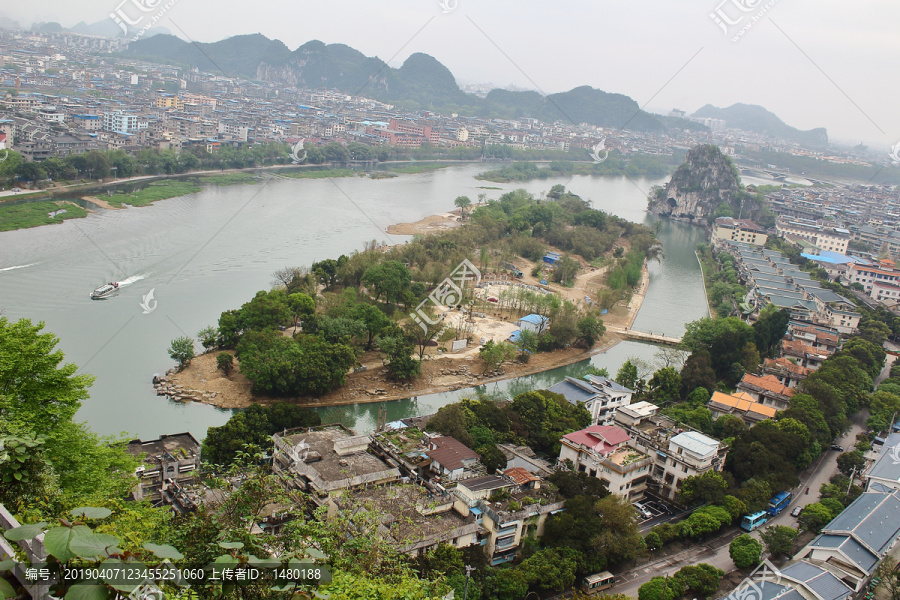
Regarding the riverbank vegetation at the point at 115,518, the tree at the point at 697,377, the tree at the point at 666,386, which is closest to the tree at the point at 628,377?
the tree at the point at 666,386

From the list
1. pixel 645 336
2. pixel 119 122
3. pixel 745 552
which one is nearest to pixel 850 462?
pixel 745 552

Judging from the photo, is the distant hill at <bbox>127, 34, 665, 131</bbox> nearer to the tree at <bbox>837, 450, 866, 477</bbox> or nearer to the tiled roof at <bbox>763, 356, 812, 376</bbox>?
the tiled roof at <bbox>763, 356, 812, 376</bbox>

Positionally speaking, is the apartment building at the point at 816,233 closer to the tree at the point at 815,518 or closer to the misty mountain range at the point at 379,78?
the tree at the point at 815,518

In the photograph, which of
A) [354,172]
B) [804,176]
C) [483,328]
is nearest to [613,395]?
[483,328]

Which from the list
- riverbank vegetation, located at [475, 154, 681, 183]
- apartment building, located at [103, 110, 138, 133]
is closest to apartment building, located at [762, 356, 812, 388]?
riverbank vegetation, located at [475, 154, 681, 183]

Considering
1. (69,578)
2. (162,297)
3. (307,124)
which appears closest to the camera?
(69,578)

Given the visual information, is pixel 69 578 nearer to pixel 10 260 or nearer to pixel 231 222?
pixel 10 260
